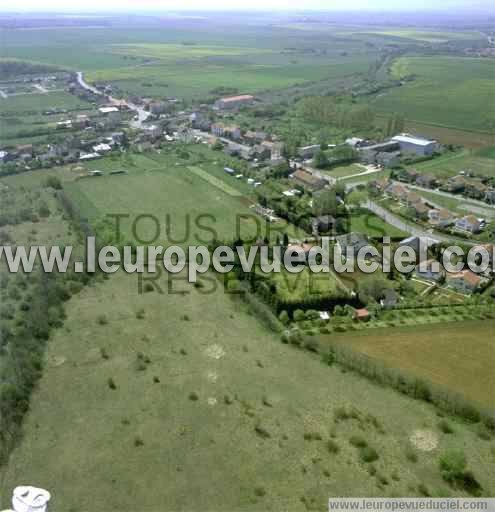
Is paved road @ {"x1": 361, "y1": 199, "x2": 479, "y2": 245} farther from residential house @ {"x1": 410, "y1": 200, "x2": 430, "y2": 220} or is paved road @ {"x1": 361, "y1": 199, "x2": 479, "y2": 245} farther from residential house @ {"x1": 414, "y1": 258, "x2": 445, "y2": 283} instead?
residential house @ {"x1": 414, "y1": 258, "x2": 445, "y2": 283}

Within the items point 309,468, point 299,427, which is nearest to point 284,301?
point 299,427

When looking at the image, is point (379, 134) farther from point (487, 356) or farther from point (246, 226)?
point (487, 356)

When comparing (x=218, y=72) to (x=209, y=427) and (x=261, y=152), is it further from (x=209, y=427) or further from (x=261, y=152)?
(x=209, y=427)

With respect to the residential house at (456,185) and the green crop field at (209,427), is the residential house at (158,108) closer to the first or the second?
the residential house at (456,185)

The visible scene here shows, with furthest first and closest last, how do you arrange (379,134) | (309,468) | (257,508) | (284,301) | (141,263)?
(379,134)
(141,263)
(284,301)
(309,468)
(257,508)

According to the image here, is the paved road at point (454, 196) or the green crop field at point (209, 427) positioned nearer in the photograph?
the green crop field at point (209, 427)

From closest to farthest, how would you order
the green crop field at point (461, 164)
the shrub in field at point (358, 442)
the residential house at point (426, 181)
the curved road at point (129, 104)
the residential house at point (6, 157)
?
the shrub in field at point (358, 442) < the residential house at point (426, 181) < the green crop field at point (461, 164) < the residential house at point (6, 157) < the curved road at point (129, 104)

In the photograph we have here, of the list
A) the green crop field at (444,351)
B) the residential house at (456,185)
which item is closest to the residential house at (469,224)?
the residential house at (456,185)
